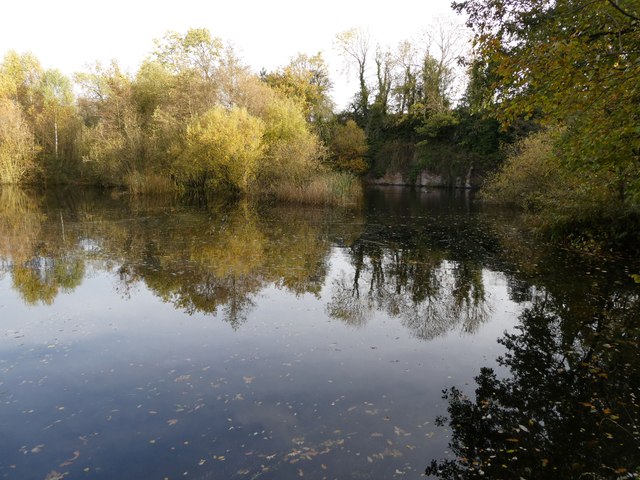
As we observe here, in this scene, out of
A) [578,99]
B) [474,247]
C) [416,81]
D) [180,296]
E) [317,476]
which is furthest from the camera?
[416,81]

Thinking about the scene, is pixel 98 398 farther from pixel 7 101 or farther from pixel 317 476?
pixel 7 101

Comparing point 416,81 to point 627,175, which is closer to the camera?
point 627,175

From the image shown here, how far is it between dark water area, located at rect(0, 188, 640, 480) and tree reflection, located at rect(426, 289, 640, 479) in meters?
0.03

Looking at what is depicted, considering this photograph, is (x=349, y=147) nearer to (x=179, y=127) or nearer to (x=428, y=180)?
(x=428, y=180)

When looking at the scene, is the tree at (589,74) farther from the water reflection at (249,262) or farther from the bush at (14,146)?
the bush at (14,146)

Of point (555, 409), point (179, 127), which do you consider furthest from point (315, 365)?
point (179, 127)

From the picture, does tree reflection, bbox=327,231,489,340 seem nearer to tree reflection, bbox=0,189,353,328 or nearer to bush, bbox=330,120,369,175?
tree reflection, bbox=0,189,353,328

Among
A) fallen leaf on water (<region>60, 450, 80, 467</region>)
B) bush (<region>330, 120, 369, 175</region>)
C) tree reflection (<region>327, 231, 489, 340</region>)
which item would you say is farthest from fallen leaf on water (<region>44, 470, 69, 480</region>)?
bush (<region>330, 120, 369, 175</region>)

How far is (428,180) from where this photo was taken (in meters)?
53.8

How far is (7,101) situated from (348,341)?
152 feet

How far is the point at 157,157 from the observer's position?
3688 centimetres

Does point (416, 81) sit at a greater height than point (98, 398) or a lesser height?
greater

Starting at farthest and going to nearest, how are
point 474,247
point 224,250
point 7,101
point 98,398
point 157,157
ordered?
point 7,101 → point 157,157 → point 474,247 → point 224,250 → point 98,398

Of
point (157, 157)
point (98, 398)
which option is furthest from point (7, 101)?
point (98, 398)
